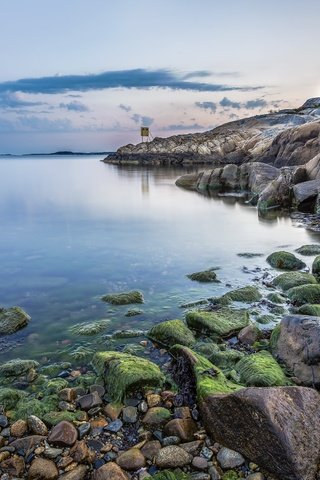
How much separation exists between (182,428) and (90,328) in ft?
12.8

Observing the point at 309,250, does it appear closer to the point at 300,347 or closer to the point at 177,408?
the point at 300,347

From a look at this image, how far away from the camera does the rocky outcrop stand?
42188 mm

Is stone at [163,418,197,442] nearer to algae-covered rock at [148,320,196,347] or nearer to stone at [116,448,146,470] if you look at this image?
stone at [116,448,146,470]

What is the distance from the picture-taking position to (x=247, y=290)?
10430 millimetres

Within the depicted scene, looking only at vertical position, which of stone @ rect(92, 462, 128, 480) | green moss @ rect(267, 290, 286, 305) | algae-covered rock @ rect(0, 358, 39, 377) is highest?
stone @ rect(92, 462, 128, 480)

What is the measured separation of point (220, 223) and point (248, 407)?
18.1 meters

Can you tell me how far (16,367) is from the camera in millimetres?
6914

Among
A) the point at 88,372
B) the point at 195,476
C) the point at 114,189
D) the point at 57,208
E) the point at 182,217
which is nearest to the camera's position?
the point at 195,476

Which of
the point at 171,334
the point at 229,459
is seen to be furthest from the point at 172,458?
the point at 171,334

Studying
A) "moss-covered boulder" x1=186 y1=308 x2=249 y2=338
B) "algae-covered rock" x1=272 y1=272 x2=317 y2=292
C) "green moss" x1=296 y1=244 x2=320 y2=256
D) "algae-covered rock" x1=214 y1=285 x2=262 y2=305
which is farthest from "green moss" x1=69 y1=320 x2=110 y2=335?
"green moss" x1=296 y1=244 x2=320 y2=256

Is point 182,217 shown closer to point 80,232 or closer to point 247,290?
point 80,232

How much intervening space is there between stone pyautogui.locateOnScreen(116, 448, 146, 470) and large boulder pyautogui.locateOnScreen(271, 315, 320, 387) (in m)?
2.68

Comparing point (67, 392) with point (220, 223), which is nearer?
point (67, 392)

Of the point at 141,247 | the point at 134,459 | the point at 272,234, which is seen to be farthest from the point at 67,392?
the point at 272,234
